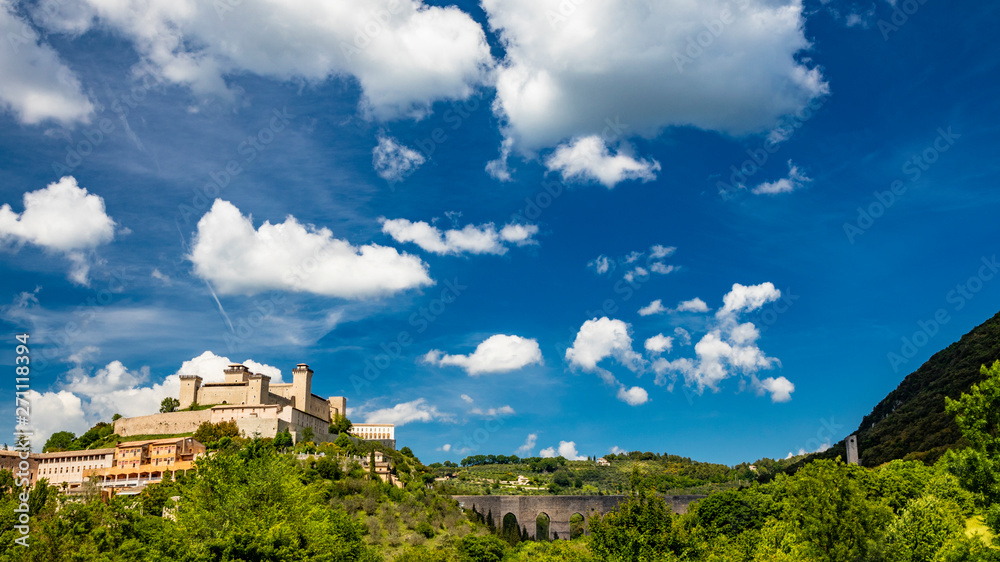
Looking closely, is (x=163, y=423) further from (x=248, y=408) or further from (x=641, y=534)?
(x=641, y=534)

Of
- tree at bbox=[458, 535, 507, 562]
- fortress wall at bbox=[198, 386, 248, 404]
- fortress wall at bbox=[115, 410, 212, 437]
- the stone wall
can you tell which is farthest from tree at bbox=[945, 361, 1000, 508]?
fortress wall at bbox=[198, 386, 248, 404]

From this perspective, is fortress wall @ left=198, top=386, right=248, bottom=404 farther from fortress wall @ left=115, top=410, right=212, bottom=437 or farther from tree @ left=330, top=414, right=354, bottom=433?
tree @ left=330, top=414, right=354, bottom=433

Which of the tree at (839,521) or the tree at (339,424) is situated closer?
the tree at (839,521)

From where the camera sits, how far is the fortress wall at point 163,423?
3967 inches

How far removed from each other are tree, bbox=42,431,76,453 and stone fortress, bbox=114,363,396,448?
25.6 feet

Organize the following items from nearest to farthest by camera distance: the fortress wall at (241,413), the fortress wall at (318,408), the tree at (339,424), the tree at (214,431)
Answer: the tree at (214,431)
the fortress wall at (241,413)
the tree at (339,424)
the fortress wall at (318,408)

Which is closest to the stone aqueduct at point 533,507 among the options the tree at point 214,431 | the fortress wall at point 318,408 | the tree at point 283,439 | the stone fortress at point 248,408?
the tree at point 283,439

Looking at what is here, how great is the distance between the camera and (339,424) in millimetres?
118000

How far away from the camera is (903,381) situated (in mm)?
129125

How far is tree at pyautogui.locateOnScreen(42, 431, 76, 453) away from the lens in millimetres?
99875

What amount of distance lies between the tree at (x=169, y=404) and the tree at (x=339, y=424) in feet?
85.8

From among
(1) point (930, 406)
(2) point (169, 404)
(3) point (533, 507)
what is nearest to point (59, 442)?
(2) point (169, 404)

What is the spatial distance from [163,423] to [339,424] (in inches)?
1140

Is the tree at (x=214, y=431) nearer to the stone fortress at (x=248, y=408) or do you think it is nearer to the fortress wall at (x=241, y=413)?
the stone fortress at (x=248, y=408)
